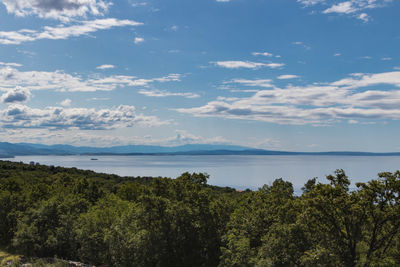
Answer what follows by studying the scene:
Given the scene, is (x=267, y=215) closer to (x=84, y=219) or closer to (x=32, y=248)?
(x=84, y=219)

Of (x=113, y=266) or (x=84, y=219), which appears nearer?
(x=113, y=266)

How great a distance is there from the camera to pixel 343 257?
18.1 meters

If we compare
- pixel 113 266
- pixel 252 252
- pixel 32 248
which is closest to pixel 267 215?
pixel 252 252

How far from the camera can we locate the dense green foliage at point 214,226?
18.0 metres

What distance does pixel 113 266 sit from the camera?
29094 mm

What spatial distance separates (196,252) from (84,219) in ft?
45.4

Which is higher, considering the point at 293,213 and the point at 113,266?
the point at 293,213

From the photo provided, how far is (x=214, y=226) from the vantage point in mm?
29594

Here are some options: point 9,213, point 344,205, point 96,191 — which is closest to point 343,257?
point 344,205

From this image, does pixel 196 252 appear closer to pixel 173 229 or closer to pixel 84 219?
pixel 173 229

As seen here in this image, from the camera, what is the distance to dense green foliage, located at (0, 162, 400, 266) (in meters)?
18.0

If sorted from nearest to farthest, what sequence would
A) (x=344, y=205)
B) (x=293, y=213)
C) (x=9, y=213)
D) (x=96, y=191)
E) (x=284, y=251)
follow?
(x=344, y=205) < (x=284, y=251) < (x=293, y=213) < (x=9, y=213) < (x=96, y=191)

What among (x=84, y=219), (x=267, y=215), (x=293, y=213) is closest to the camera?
(x=293, y=213)

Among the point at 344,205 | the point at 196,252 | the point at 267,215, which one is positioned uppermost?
the point at 344,205
